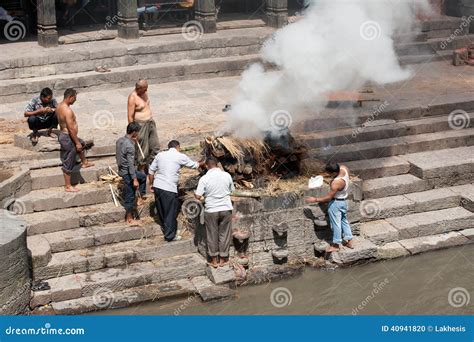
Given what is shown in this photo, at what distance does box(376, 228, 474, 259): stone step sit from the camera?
49.0 ft

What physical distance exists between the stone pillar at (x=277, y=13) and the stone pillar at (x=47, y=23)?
17.8 ft

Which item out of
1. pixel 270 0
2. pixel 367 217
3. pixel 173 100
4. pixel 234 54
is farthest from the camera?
pixel 270 0

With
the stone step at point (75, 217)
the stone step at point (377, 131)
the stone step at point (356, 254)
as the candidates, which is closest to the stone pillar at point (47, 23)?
the stone step at point (377, 131)

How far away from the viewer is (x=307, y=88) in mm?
16031

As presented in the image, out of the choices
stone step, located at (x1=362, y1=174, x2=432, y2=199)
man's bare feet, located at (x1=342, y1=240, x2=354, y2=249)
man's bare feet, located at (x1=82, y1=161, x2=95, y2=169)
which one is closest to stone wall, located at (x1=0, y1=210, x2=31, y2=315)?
man's bare feet, located at (x1=82, y1=161, x2=95, y2=169)

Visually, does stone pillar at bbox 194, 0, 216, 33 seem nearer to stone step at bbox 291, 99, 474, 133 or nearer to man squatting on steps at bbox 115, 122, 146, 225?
stone step at bbox 291, 99, 474, 133

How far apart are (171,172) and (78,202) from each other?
1782 mm

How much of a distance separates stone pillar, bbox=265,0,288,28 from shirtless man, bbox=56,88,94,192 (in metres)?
9.87

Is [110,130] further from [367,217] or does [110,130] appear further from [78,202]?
[367,217]

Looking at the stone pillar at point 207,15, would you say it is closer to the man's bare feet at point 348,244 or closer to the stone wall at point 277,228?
the stone wall at point 277,228

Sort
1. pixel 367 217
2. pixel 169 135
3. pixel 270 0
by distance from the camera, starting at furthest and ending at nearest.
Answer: pixel 270 0
pixel 169 135
pixel 367 217

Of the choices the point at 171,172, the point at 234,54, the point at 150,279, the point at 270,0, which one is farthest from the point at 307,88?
the point at 270,0

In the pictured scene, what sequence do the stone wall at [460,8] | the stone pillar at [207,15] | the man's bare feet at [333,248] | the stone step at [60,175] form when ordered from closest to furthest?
the man's bare feet at [333,248] → the stone step at [60,175] → the stone pillar at [207,15] → the stone wall at [460,8]

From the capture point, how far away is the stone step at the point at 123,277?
1326cm
